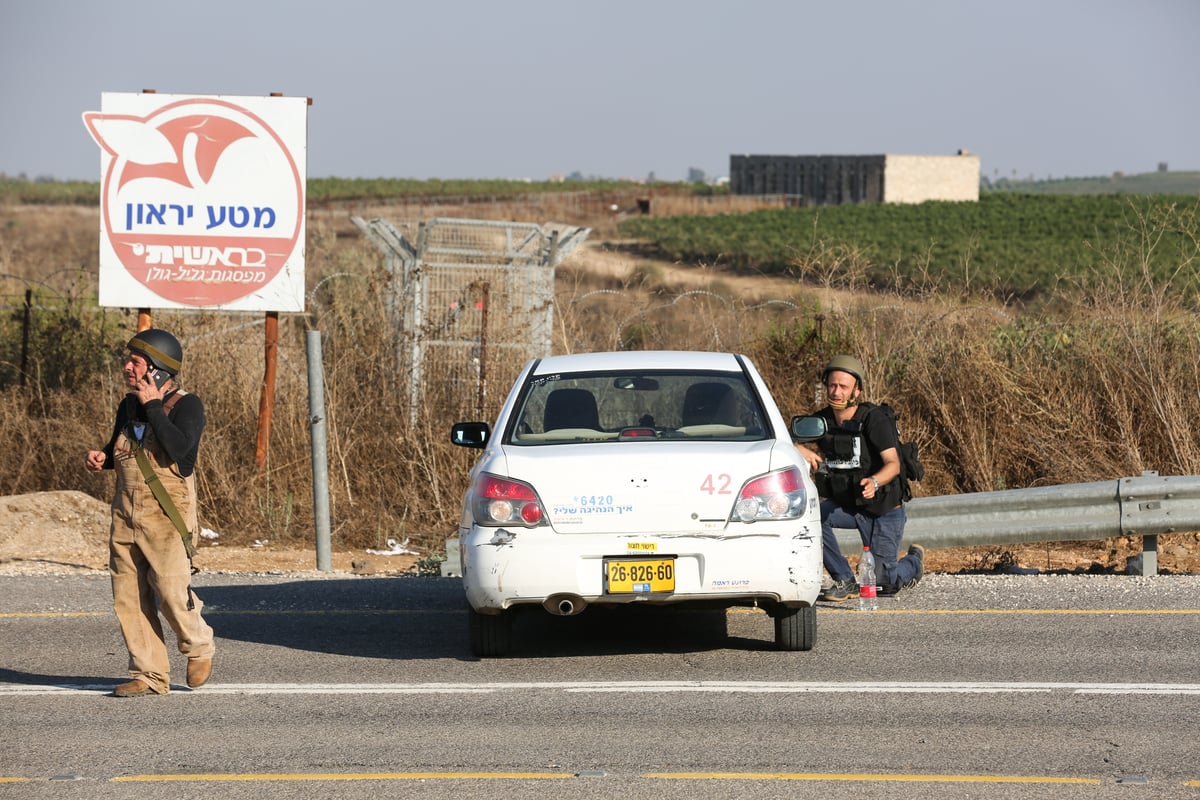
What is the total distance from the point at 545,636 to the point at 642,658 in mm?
901

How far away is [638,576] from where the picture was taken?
24.5 ft

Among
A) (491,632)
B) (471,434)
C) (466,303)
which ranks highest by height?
(466,303)

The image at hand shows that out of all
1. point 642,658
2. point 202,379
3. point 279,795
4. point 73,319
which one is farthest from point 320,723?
point 73,319

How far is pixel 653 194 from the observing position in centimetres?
10588

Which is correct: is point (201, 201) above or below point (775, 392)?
above

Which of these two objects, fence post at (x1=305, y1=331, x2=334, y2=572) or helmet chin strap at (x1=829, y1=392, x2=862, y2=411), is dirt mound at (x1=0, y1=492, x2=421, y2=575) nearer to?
fence post at (x1=305, y1=331, x2=334, y2=572)

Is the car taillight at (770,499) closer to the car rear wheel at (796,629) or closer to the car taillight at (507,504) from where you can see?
the car rear wheel at (796,629)

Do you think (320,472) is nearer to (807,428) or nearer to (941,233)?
(807,428)

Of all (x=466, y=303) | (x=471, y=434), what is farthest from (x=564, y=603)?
(x=466, y=303)

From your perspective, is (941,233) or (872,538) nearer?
(872,538)

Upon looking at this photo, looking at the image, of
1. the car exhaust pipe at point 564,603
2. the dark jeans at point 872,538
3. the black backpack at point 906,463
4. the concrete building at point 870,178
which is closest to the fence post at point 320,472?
the dark jeans at point 872,538

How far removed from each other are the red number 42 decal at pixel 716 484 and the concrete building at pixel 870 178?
104342 mm

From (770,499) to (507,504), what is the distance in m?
1.30

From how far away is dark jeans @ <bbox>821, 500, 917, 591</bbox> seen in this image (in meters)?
9.67
